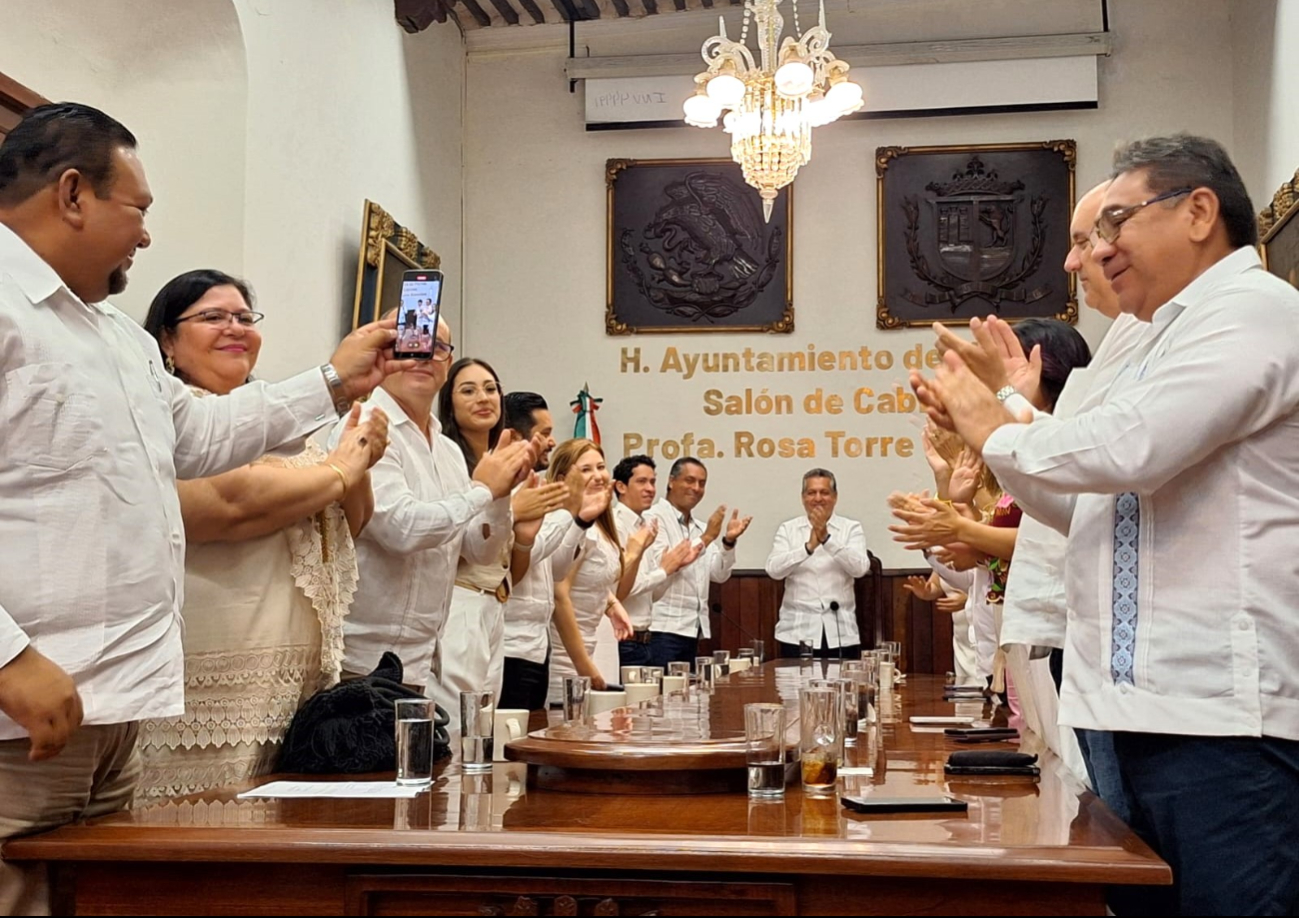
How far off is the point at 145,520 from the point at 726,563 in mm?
6711

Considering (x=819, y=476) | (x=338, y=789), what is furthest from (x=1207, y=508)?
(x=819, y=476)

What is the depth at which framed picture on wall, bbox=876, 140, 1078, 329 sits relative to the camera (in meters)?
8.75

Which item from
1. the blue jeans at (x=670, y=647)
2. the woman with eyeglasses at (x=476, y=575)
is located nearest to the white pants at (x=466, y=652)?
the woman with eyeglasses at (x=476, y=575)

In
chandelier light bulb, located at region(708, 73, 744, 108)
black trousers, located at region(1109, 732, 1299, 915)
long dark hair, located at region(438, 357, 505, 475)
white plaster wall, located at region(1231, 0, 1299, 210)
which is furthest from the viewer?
white plaster wall, located at region(1231, 0, 1299, 210)

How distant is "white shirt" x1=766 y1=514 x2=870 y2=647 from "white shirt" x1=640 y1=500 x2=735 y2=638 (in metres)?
0.40

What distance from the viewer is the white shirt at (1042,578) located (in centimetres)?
236

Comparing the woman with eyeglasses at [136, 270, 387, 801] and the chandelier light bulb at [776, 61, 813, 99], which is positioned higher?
the chandelier light bulb at [776, 61, 813, 99]

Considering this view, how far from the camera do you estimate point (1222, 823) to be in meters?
1.64

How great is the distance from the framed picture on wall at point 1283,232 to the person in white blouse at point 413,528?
4533 mm

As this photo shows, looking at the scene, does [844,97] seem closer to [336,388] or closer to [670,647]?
[670,647]

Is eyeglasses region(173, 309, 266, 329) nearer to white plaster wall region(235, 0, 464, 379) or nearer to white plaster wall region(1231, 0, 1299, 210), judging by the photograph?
white plaster wall region(235, 0, 464, 379)

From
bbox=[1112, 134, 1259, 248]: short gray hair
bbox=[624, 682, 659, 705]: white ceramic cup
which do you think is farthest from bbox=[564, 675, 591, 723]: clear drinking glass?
bbox=[1112, 134, 1259, 248]: short gray hair

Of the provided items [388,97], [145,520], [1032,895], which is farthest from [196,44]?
[1032,895]

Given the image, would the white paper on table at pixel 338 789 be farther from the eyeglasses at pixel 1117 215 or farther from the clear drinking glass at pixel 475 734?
the eyeglasses at pixel 1117 215
